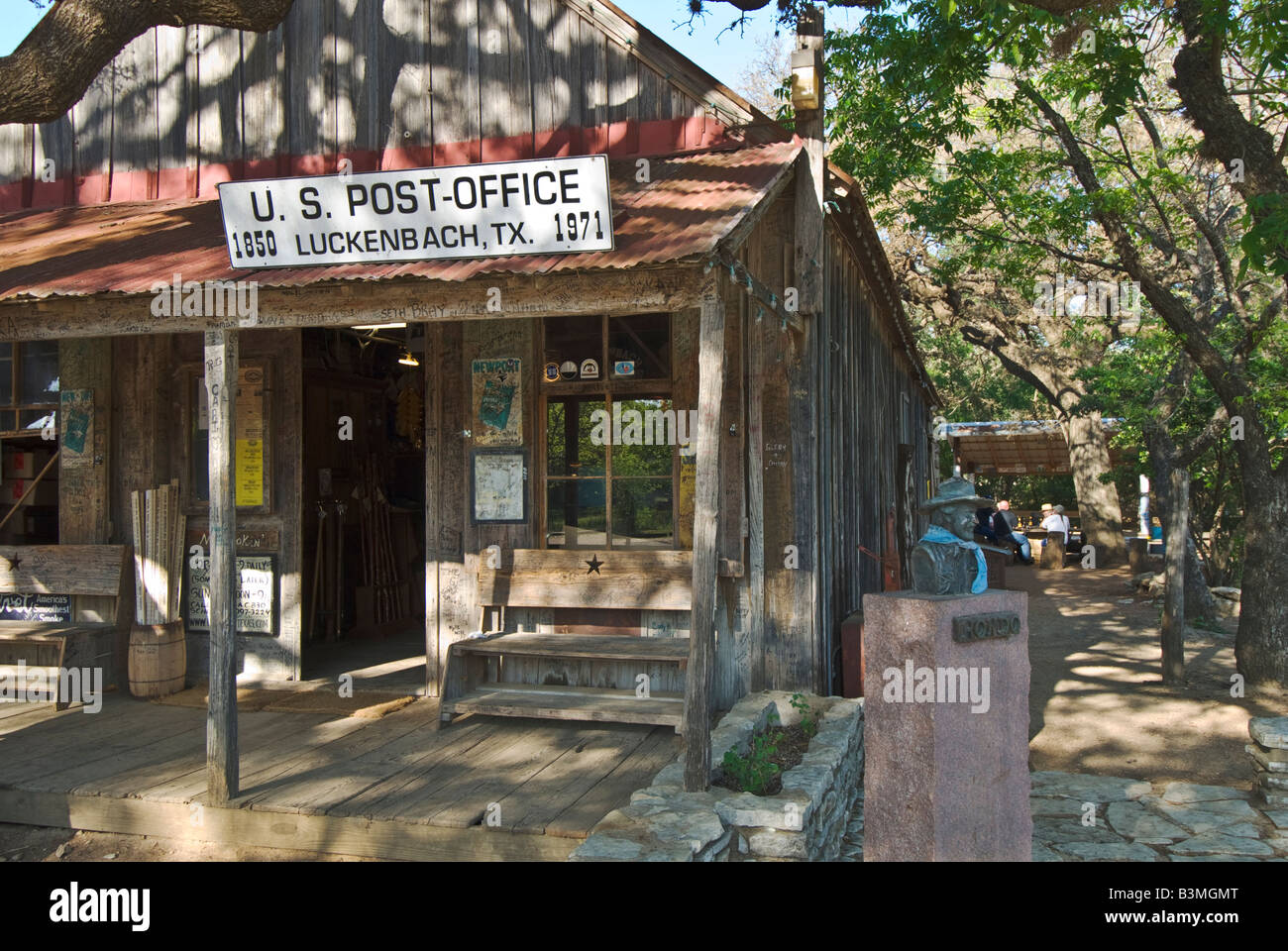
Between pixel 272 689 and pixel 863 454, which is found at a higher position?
pixel 863 454

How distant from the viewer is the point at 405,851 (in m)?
5.06

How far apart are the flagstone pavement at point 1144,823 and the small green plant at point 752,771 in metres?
0.93

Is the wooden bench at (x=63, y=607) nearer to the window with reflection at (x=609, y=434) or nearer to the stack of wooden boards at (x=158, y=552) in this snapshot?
the stack of wooden boards at (x=158, y=552)

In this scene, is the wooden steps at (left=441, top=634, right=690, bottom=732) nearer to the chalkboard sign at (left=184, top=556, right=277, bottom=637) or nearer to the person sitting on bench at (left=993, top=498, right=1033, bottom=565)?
the chalkboard sign at (left=184, top=556, right=277, bottom=637)

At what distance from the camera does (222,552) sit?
5520 mm

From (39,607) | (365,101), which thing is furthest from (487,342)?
(39,607)

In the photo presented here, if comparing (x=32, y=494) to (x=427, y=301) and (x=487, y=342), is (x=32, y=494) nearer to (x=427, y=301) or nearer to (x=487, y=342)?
(x=487, y=342)

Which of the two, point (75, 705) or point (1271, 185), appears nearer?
point (75, 705)

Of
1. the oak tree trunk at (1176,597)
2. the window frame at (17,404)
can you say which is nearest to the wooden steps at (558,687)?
the window frame at (17,404)

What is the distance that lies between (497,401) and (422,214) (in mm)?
2299

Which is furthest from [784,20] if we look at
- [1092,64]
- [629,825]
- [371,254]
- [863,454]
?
[629,825]

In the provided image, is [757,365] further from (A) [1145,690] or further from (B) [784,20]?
(A) [1145,690]

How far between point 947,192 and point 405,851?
39.2 feet

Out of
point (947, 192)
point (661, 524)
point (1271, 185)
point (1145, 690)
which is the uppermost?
point (947, 192)
